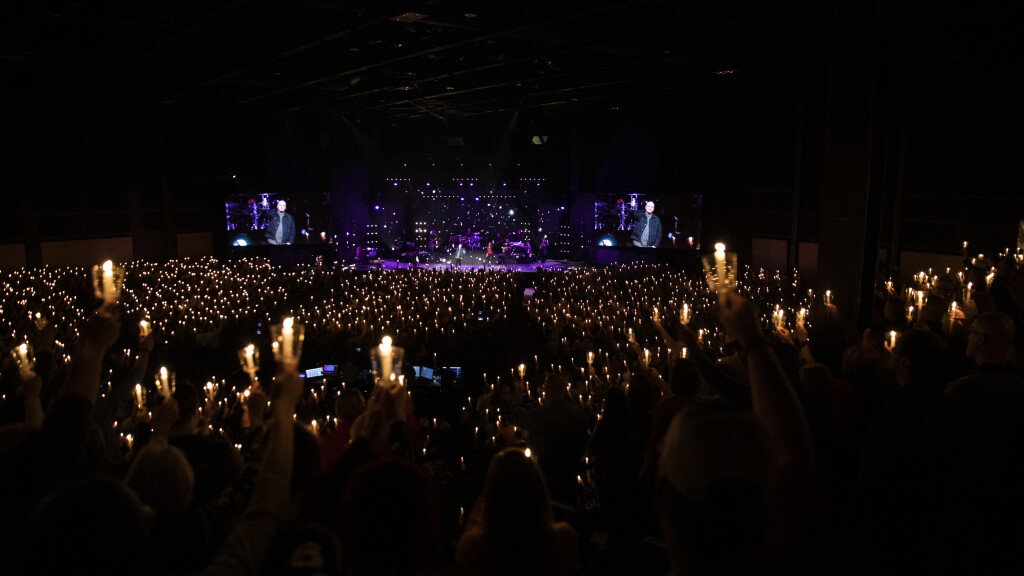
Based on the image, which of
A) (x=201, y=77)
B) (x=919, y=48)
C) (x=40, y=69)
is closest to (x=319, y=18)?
(x=201, y=77)

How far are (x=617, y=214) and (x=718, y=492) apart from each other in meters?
27.6

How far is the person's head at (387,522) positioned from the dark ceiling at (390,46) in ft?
27.7

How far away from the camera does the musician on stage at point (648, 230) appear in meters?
27.6

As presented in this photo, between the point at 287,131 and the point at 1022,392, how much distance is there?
2972cm

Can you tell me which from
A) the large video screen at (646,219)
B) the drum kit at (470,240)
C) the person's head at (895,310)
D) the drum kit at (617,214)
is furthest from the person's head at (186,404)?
the drum kit at (470,240)

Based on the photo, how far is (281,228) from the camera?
93.9ft

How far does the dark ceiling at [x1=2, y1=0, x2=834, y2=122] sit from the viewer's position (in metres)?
10.6

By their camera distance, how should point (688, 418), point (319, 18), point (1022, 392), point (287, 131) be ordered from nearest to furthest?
point (688, 418) → point (1022, 392) → point (319, 18) → point (287, 131)

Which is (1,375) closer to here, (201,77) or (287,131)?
(201,77)

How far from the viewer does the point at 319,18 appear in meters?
12.8

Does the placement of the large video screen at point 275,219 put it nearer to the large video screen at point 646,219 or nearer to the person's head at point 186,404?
the large video screen at point 646,219

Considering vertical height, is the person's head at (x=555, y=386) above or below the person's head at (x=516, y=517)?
below

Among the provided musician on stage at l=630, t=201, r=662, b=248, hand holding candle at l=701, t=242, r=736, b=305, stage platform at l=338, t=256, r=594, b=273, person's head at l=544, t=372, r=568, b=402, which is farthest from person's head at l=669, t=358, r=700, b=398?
musician on stage at l=630, t=201, r=662, b=248

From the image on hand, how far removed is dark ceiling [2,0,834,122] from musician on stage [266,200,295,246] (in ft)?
22.2
